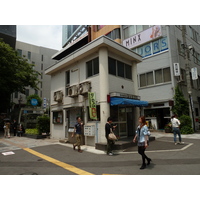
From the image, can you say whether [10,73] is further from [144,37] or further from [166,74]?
[166,74]

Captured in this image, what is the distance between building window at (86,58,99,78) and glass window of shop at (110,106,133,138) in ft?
9.08

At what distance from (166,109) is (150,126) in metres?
2.61

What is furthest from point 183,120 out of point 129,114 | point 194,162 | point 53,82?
point 53,82

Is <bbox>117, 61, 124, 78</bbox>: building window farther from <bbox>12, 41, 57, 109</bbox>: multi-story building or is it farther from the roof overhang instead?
<bbox>12, 41, 57, 109</bbox>: multi-story building

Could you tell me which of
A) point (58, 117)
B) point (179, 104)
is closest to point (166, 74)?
point (179, 104)

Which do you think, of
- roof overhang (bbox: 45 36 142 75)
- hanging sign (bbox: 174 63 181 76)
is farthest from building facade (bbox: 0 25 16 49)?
hanging sign (bbox: 174 63 181 76)

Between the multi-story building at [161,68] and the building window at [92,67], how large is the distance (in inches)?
355

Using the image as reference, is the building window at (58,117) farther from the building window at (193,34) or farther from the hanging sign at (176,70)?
the building window at (193,34)

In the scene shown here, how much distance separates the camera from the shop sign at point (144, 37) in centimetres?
1756

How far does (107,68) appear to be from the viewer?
33.0ft

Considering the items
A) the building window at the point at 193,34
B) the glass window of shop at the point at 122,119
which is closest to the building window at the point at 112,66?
the glass window of shop at the point at 122,119

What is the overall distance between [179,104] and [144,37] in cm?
912

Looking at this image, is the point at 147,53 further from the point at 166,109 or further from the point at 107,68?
the point at 107,68

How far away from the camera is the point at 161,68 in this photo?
56.0 ft
